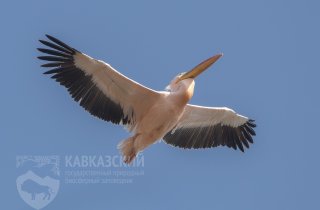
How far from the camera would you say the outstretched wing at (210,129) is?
20234 mm

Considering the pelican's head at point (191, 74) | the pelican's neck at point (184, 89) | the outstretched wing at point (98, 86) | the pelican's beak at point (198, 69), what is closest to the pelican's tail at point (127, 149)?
the outstretched wing at point (98, 86)

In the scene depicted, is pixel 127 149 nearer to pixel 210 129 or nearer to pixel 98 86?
pixel 98 86

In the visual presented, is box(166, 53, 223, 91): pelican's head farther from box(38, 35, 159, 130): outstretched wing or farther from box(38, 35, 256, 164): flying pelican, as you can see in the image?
box(38, 35, 159, 130): outstretched wing

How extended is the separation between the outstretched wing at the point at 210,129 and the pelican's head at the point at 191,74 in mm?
1071

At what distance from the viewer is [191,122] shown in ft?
66.9

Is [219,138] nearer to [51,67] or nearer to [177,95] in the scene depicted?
[177,95]

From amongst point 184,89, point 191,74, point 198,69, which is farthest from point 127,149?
point 198,69

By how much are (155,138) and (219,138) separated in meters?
2.32

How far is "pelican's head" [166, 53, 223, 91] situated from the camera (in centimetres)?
1905

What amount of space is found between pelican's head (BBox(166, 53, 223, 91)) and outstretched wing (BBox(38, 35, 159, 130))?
1.86ft

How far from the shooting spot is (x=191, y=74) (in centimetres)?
1925

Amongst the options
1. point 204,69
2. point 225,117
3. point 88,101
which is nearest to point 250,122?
point 225,117

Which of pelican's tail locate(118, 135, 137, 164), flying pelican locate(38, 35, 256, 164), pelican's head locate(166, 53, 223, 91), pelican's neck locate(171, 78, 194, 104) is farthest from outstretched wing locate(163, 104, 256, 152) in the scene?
pelican's tail locate(118, 135, 137, 164)

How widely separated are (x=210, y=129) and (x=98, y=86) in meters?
→ 3.01
